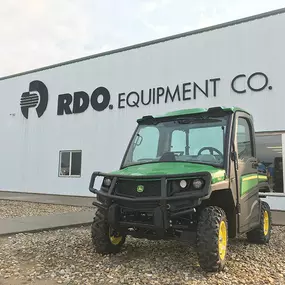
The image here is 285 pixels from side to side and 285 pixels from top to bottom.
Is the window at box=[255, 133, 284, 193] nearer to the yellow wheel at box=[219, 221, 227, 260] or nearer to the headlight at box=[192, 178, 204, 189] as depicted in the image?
the yellow wheel at box=[219, 221, 227, 260]

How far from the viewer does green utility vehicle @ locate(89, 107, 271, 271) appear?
459cm

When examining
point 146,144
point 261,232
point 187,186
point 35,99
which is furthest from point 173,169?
point 35,99

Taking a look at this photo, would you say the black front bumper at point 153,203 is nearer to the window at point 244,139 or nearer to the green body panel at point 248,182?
the green body panel at point 248,182

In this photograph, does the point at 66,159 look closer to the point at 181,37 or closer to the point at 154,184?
the point at 181,37

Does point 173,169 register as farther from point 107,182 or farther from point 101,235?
point 101,235

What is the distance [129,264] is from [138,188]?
117 centimetres

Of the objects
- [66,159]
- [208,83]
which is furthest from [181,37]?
[66,159]

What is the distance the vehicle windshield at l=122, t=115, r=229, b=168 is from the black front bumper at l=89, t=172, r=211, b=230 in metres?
0.76

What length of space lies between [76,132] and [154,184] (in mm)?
13490

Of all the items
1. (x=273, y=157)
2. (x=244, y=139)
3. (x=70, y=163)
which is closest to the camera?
(x=244, y=139)

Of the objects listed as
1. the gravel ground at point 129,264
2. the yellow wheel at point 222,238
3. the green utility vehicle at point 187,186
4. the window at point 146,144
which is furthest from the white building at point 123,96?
the yellow wheel at point 222,238

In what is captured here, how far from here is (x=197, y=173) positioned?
14.9 feet

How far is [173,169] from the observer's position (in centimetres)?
493

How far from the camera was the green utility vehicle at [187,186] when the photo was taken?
4590mm
